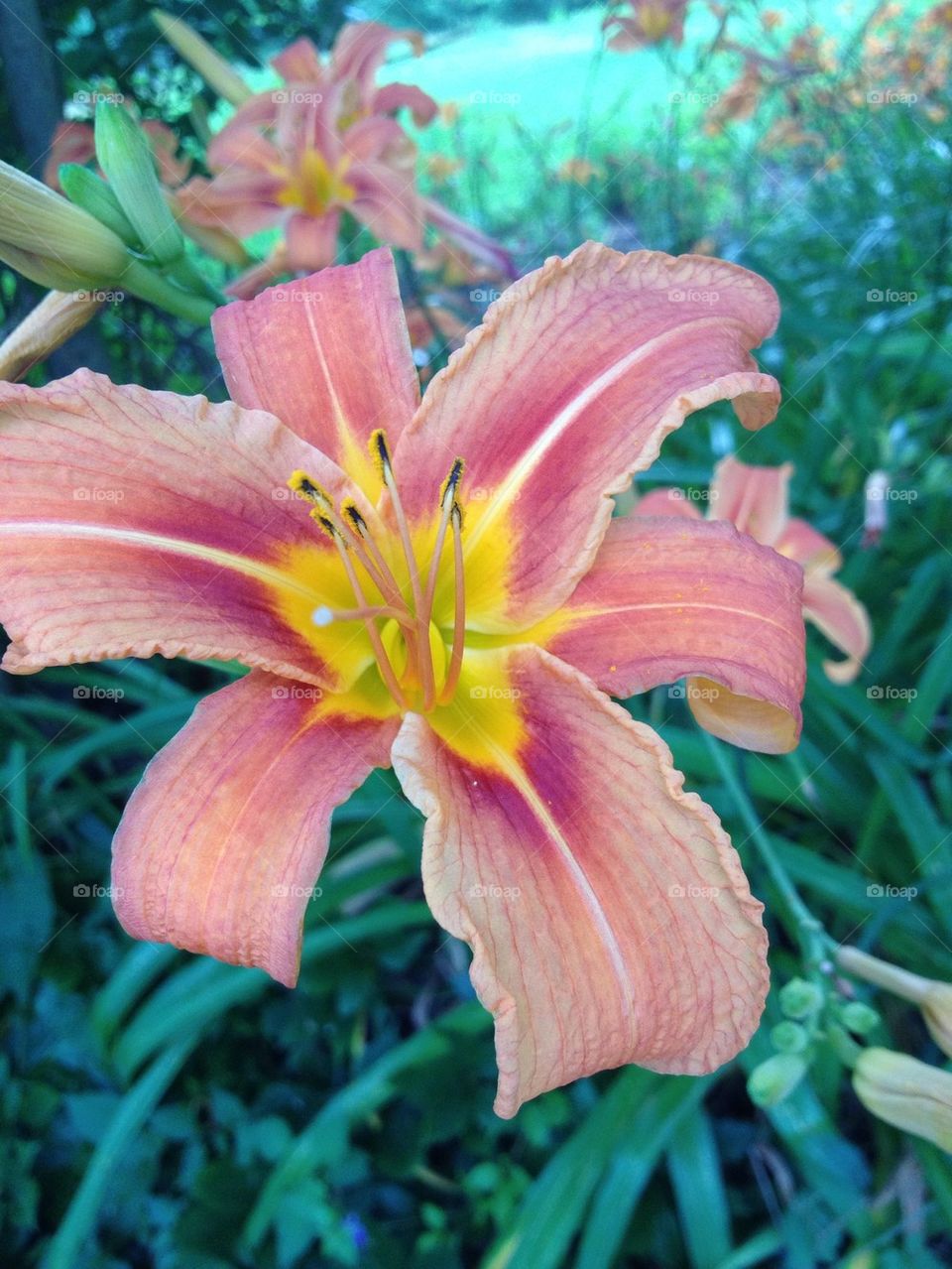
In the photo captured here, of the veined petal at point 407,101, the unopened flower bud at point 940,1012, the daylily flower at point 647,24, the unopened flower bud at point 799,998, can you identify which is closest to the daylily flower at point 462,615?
the unopened flower bud at point 799,998

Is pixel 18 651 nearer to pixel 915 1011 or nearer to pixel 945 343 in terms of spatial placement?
pixel 915 1011

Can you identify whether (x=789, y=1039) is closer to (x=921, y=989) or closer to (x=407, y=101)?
(x=921, y=989)

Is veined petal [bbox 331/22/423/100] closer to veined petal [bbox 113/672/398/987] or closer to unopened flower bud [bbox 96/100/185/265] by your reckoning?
unopened flower bud [bbox 96/100/185/265]

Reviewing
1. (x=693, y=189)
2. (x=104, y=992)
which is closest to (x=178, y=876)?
(x=104, y=992)

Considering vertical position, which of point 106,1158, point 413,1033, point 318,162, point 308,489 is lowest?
point 413,1033

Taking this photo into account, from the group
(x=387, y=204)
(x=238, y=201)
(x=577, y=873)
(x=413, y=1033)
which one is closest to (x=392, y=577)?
(x=577, y=873)

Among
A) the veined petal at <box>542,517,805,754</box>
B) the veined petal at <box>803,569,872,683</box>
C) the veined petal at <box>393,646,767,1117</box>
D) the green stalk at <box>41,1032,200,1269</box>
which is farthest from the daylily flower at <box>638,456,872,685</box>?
the green stalk at <box>41,1032,200,1269</box>
